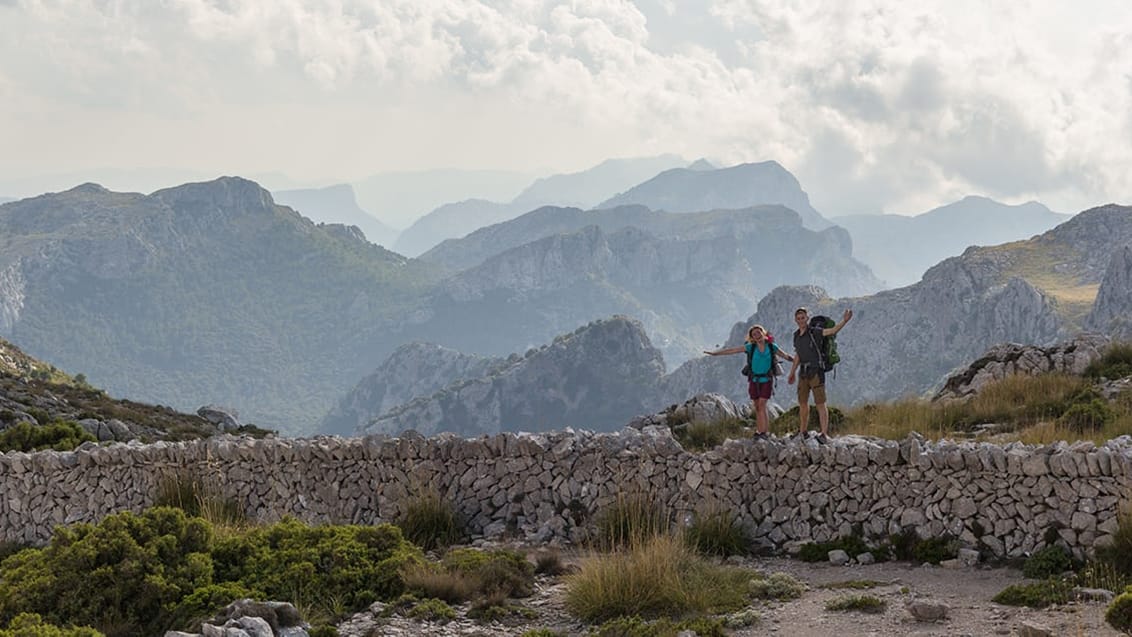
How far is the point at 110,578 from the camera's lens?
9734 millimetres

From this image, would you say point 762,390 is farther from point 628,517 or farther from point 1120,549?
point 1120,549

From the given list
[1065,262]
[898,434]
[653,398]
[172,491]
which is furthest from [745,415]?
[653,398]

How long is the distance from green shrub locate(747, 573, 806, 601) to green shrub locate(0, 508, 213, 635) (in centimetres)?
562

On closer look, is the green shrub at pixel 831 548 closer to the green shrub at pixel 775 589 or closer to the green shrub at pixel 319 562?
the green shrub at pixel 775 589

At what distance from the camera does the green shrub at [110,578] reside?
31.3 feet

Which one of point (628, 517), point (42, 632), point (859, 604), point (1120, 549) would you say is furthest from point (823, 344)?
point (42, 632)

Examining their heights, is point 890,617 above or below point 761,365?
below

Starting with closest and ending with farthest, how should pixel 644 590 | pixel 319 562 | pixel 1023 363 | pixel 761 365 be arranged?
pixel 644 590
pixel 319 562
pixel 761 365
pixel 1023 363

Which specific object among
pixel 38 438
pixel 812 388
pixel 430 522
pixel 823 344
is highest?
pixel 823 344

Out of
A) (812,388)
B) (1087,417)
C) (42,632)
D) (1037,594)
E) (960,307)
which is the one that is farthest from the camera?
(960,307)

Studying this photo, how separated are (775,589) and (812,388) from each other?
5.28 m

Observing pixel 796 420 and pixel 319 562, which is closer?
pixel 319 562

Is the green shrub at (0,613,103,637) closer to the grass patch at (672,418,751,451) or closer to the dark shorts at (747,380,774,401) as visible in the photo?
the dark shorts at (747,380,774,401)

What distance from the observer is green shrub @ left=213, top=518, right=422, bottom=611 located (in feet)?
33.2
